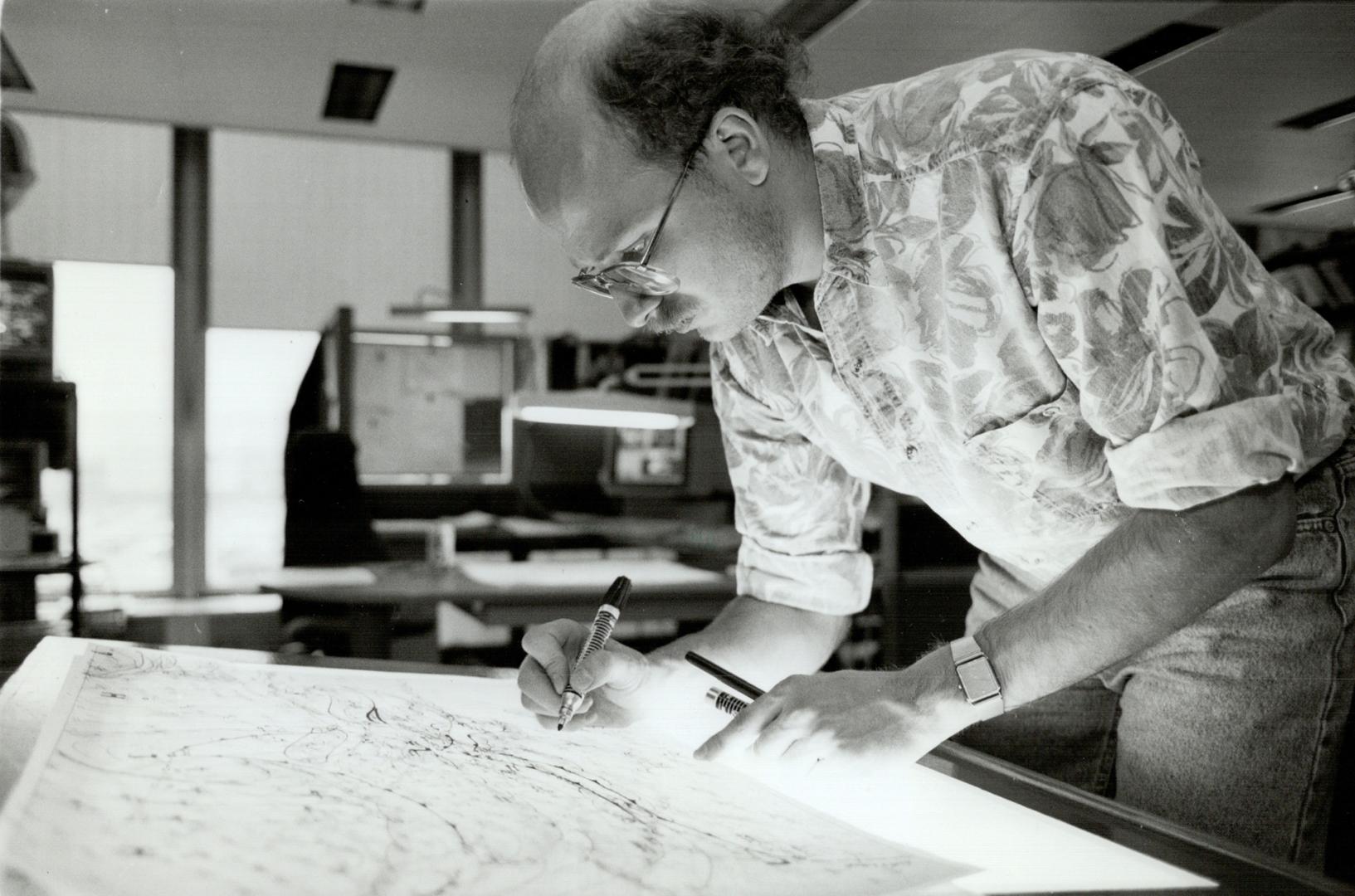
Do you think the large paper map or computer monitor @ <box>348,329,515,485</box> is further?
computer monitor @ <box>348,329,515,485</box>

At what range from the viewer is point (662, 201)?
0.76m

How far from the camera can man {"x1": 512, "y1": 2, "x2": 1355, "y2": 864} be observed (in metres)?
0.61

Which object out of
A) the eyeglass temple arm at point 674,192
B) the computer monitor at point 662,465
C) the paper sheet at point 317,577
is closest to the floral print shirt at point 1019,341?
the eyeglass temple arm at point 674,192

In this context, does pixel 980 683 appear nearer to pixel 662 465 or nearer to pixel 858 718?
pixel 858 718

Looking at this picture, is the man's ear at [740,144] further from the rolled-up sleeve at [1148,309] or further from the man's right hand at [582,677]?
the man's right hand at [582,677]

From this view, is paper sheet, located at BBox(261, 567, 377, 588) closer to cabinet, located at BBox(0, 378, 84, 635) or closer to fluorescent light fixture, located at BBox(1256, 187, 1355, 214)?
cabinet, located at BBox(0, 378, 84, 635)

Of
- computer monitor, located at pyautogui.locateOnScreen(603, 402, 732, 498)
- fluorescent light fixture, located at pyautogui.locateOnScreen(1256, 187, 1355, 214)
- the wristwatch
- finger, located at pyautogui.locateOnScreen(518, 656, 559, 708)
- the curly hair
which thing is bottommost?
finger, located at pyautogui.locateOnScreen(518, 656, 559, 708)

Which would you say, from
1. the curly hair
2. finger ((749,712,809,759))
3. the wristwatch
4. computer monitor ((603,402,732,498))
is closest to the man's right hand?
finger ((749,712,809,759))

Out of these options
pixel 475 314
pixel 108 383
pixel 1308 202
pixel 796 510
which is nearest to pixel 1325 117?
pixel 1308 202

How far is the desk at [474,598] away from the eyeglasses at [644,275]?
0.34 metres

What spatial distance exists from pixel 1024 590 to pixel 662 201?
0.53 meters

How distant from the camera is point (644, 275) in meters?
0.78

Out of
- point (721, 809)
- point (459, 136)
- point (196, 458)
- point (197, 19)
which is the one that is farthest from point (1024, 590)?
point (196, 458)

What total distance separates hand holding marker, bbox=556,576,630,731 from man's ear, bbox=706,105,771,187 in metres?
0.37
